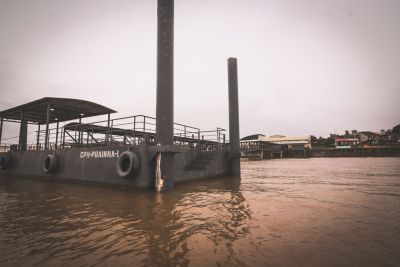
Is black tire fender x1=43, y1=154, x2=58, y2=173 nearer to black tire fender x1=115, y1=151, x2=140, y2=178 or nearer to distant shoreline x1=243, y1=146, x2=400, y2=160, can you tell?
black tire fender x1=115, y1=151, x2=140, y2=178

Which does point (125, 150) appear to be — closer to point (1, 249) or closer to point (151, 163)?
point (151, 163)

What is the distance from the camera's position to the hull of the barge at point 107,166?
913cm

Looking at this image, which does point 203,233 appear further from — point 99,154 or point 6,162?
point 6,162

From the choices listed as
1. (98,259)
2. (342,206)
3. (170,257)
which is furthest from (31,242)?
(342,206)

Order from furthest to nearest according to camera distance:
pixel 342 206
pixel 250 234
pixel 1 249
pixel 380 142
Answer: pixel 380 142 < pixel 342 206 < pixel 250 234 < pixel 1 249

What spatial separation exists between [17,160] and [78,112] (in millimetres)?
5733

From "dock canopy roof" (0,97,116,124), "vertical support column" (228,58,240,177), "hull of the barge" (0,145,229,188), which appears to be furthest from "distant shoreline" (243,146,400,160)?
"dock canopy roof" (0,97,116,124)

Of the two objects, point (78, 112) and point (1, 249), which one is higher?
point (78, 112)

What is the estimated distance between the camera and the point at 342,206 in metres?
6.19

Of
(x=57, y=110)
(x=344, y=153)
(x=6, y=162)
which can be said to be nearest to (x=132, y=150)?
(x=57, y=110)

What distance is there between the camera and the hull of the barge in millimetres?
9133

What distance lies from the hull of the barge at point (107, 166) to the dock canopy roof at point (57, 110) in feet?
10.5

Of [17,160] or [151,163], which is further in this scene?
[17,160]

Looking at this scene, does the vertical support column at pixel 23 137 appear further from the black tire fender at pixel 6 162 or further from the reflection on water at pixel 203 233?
the reflection on water at pixel 203 233
